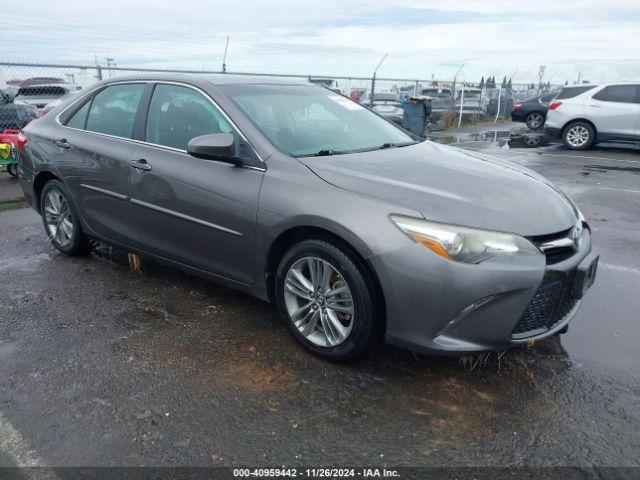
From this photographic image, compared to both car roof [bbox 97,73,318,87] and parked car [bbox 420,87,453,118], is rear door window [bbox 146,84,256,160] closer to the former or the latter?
car roof [bbox 97,73,318,87]

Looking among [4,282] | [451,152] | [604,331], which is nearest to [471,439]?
[604,331]

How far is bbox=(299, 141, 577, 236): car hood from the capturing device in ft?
9.37

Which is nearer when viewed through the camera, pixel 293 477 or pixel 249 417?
pixel 293 477

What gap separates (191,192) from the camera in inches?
143

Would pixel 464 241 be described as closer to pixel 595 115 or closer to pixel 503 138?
pixel 595 115

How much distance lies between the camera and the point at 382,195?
2.95 m

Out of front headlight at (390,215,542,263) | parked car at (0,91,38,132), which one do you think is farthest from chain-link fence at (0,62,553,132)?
front headlight at (390,215,542,263)

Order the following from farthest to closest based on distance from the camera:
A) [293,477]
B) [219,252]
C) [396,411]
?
1. [219,252]
2. [396,411]
3. [293,477]

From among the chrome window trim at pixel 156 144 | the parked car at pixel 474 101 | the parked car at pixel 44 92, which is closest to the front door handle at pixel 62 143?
A: the chrome window trim at pixel 156 144

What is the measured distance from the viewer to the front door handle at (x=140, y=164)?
3900mm

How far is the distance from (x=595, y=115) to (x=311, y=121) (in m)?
12.0

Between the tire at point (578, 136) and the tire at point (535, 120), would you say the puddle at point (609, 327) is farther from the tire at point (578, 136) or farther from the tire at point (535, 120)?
the tire at point (535, 120)

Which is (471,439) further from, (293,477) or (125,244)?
(125,244)

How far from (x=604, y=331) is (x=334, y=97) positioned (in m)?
2.61
